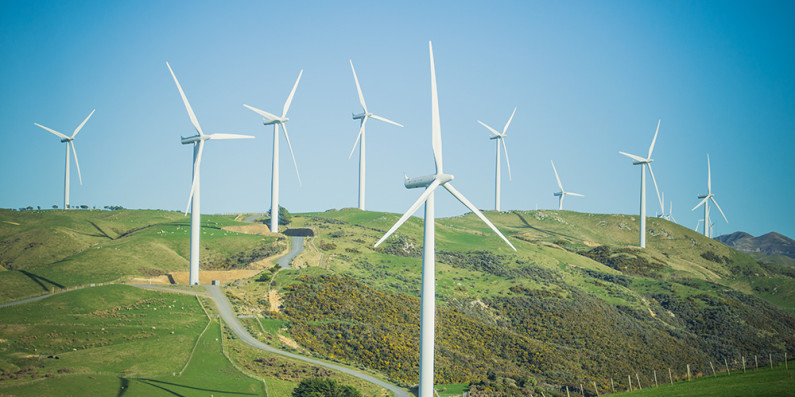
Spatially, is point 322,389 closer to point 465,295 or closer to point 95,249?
point 465,295

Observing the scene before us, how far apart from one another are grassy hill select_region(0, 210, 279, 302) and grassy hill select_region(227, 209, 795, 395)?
16.1 m

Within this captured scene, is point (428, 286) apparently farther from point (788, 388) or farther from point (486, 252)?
point (486, 252)

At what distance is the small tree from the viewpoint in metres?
44.4

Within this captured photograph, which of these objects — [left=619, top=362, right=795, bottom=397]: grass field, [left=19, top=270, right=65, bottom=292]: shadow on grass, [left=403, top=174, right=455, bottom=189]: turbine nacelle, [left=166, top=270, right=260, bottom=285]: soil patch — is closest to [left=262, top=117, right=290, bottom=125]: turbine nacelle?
[left=166, top=270, right=260, bottom=285]: soil patch

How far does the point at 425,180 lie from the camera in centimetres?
4200

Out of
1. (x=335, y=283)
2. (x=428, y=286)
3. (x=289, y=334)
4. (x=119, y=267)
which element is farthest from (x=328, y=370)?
(x=119, y=267)

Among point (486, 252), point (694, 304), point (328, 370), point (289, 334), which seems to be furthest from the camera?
point (486, 252)

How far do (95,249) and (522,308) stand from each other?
67.0 metres

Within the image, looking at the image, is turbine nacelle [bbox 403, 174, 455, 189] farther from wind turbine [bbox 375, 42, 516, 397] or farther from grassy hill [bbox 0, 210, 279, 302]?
grassy hill [bbox 0, 210, 279, 302]

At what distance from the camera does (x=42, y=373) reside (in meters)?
41.8

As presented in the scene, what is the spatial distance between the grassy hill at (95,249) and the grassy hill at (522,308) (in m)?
16.1

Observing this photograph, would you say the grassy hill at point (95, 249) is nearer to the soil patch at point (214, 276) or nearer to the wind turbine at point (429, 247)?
the soil patch at point (214, 276)

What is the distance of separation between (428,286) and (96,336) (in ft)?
109

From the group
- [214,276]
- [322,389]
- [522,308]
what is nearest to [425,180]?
[322,389]
